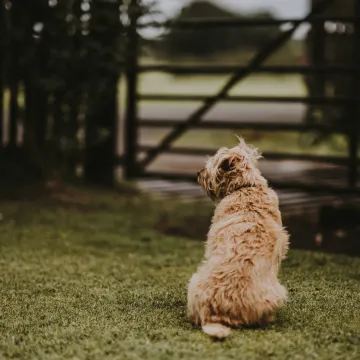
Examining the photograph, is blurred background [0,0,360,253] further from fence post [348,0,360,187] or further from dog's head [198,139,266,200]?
dog's head [198,139,266,200]

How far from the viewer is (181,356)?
3230 millimetres

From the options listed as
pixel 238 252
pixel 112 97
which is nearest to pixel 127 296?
pixel 238 252

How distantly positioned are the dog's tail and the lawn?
5 centimetres

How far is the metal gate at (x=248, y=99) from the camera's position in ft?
26.0

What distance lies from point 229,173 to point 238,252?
0.49 meters

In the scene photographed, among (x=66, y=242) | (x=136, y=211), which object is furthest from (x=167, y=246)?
(x=136, y=211)

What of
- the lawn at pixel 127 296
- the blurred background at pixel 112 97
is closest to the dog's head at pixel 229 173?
the lawn at pixel 127 296

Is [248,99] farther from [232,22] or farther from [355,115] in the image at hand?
[355,115]

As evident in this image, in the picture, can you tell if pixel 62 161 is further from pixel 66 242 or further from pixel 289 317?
pixel 289 317


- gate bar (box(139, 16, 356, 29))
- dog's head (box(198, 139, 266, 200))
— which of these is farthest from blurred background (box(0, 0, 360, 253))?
dog's head (box(198, 139, 266, 200))

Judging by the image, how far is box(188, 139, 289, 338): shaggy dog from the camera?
3535 millimetres

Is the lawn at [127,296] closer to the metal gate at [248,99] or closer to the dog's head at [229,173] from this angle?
the dog's head at [229,173]

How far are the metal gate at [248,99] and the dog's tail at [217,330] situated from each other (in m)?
4.61

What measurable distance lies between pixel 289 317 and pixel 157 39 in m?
5.31
